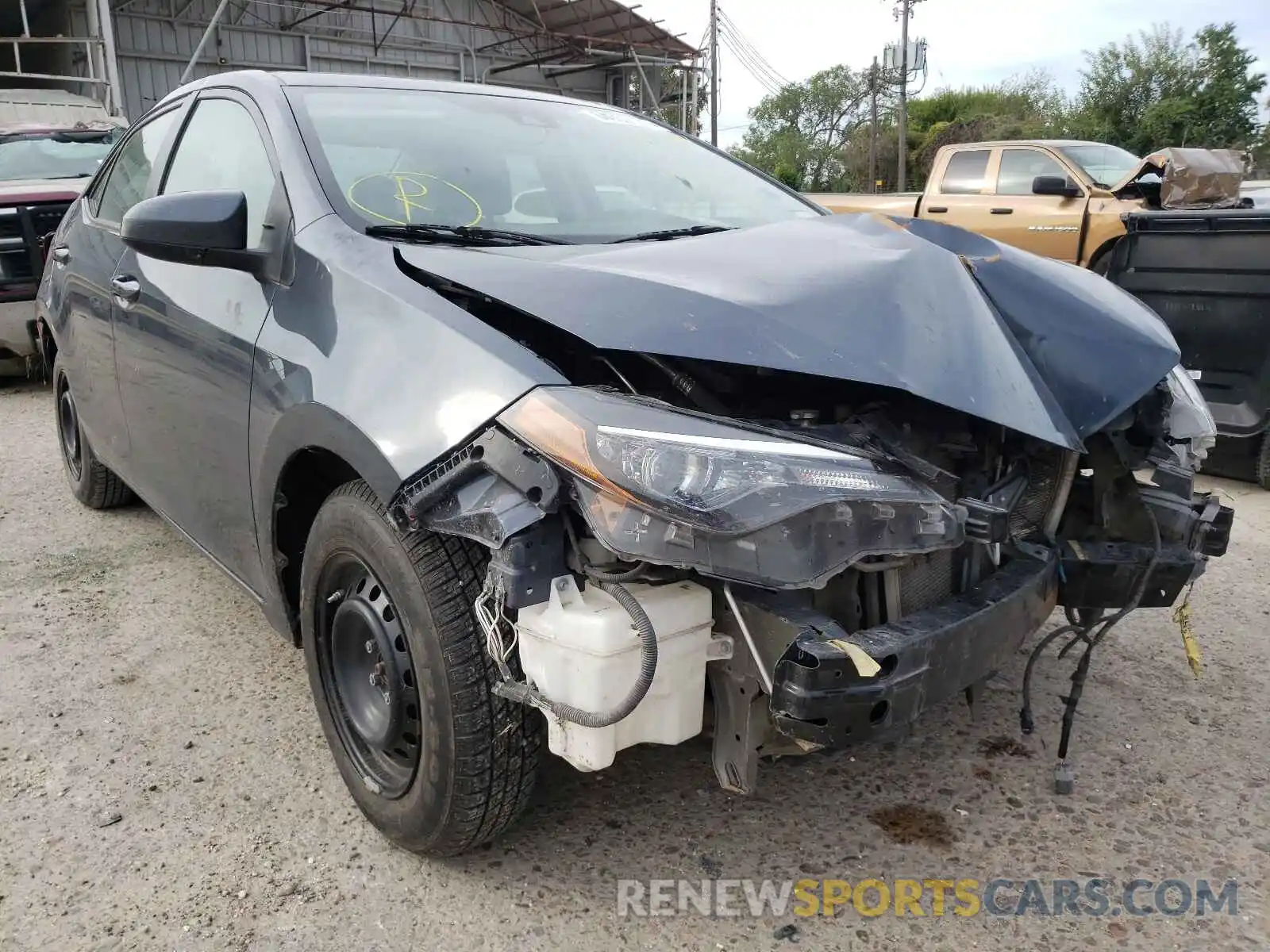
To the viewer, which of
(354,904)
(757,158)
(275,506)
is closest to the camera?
(354,904)

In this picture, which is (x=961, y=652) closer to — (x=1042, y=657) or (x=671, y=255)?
(x=671, y=255)

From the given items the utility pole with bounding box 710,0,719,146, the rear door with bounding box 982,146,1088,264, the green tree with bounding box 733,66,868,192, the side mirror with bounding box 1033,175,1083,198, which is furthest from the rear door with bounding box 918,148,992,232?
the green tree with bounding box 733,66,868,192

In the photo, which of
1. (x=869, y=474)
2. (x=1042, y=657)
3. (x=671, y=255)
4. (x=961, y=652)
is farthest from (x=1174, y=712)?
(x=671, y=255)

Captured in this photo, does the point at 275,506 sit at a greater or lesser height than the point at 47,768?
greater

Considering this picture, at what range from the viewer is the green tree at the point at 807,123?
49781mm

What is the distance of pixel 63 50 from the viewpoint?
17.4m

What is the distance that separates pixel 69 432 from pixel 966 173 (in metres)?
8.20

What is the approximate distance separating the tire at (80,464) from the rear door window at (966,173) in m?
7.95

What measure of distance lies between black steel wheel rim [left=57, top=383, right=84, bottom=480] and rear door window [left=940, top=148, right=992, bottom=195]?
7.96 metres

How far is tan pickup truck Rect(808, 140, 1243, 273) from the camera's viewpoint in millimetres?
7660

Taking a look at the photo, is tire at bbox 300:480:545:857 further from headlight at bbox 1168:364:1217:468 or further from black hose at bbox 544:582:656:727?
headlight at bbox 1168:364:1217:468

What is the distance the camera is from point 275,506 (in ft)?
7.82

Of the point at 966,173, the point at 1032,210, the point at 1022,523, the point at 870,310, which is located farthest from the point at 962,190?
the point at 870,310

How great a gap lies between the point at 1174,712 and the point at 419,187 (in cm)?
261
